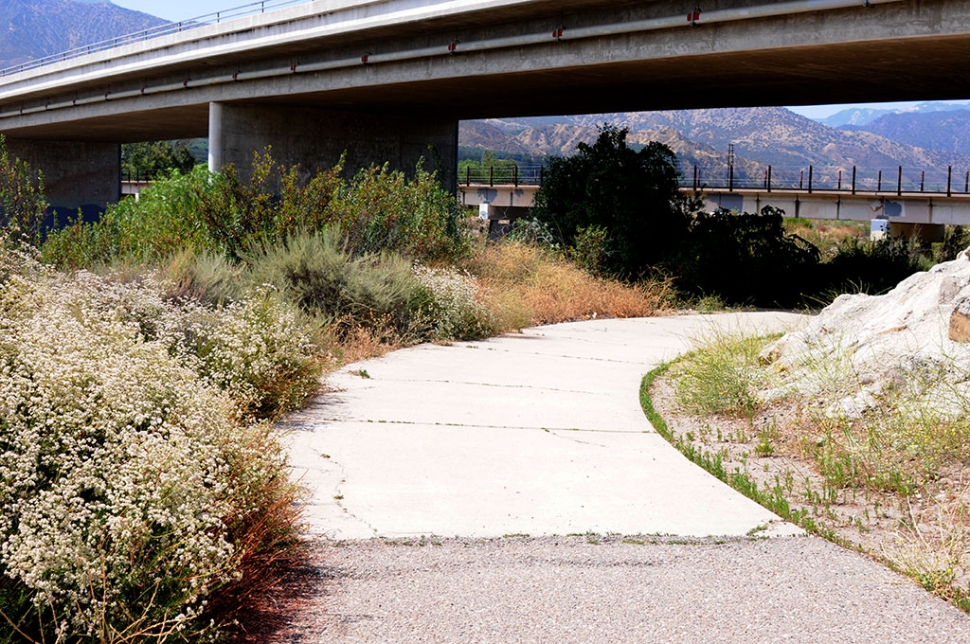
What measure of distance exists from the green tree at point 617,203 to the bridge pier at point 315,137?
7488 mm

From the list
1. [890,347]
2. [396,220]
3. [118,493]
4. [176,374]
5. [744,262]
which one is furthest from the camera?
[744,262]

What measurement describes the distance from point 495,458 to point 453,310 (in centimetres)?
596

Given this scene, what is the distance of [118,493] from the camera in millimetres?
4074

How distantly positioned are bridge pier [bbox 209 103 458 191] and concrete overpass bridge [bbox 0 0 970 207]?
1.8 inches

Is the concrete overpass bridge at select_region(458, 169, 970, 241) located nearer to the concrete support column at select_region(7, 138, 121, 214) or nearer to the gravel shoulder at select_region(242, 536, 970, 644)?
the concrete support column at select_region(7, 138, 121, 214)

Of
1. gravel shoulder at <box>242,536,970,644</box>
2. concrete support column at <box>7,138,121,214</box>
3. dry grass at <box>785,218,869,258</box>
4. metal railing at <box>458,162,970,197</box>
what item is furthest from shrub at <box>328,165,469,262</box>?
dry grass at <box>785,218,869,258</box>

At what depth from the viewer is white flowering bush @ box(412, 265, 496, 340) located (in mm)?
12953

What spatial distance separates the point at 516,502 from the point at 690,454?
192 centimetres

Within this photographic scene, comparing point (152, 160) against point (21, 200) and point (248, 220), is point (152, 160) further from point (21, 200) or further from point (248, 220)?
point (248, 220)

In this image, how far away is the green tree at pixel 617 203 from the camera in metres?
22.7

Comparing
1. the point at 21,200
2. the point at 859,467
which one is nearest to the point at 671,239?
the point at 21,200

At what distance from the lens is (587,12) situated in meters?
21.3

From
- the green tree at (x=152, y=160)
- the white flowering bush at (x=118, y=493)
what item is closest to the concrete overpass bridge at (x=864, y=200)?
the white flowering bush at (x=118, y=493)

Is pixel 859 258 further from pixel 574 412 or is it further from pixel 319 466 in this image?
pixel 319 466
